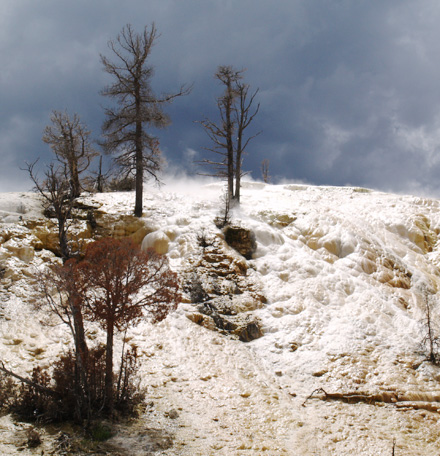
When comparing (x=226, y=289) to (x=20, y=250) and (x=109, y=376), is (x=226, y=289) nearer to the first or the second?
(x=109, y=376)

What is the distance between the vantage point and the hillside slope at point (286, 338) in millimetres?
7301

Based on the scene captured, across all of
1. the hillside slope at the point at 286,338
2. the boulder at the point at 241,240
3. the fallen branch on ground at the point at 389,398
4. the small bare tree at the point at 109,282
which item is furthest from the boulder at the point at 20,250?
the fallen branch on ground at the point at 389,398

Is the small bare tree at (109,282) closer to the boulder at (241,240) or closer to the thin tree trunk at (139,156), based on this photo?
the boulder at (241,240)

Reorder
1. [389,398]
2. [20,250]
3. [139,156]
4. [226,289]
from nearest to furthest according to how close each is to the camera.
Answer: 1. [389,398]
2. [226,289]
3. [20,250]
4. [139,156]

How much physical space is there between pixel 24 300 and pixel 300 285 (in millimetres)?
9884

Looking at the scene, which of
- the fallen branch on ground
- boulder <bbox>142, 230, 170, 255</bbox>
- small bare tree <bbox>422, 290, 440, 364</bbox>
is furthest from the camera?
boulder <bbox>142, 230, 170, 255</bbox>

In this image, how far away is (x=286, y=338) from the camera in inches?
430

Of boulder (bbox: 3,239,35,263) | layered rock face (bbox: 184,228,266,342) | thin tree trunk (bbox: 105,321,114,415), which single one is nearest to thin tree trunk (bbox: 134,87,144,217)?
layered rock face (bbox: 184,228,266,342)

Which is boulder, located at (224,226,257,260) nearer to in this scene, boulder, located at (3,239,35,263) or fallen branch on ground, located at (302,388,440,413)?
fallen branch on ground, located at (302,388,440,413)

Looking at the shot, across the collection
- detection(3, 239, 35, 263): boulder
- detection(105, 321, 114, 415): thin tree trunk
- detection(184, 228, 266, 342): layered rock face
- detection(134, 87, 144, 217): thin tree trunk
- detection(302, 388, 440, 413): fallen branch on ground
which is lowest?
detection(302, 388, 440, 413): fallen branch on ground

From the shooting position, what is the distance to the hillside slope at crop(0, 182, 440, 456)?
730 cm

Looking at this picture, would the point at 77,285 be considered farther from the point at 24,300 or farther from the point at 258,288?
the point at 258,288

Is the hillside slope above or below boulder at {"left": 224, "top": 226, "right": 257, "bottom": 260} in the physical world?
below

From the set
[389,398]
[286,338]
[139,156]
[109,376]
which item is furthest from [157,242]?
[389,398]
